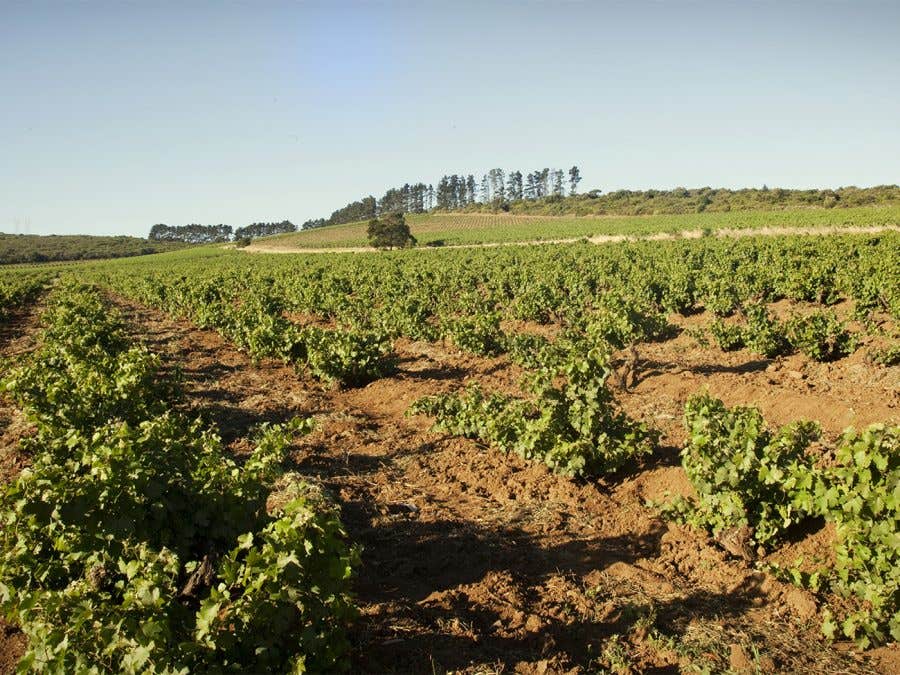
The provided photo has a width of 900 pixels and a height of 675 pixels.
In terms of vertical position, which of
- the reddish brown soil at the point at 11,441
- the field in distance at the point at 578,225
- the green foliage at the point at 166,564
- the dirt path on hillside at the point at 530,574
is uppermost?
the field in distance at the point at 578,225

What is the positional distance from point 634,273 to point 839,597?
17794mm

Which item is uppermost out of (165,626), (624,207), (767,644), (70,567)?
(624,207)

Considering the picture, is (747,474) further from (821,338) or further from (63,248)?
(63,248)

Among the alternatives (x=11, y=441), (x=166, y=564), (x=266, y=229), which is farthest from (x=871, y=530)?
(x=266, y=229)

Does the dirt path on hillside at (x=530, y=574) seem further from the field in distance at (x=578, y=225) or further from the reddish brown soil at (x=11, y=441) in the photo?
the field in distance at (x=578, y=225)

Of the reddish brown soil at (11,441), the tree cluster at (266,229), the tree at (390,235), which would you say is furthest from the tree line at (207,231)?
the reddish brown soil at (11,441)

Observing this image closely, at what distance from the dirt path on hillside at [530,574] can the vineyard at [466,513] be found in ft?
0.09

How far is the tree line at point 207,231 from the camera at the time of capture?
152625 mm

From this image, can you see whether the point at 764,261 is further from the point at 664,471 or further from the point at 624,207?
the point at 624,207

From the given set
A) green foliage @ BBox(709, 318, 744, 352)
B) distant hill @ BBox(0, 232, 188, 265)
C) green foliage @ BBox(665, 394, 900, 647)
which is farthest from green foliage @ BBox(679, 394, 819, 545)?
distant hill @ BBox(0, 232, 188, 265)

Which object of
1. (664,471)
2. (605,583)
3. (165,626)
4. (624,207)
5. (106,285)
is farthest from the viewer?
(624,207)

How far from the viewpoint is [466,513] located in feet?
22.1

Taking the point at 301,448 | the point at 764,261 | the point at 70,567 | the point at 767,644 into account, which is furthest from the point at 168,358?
the point at 764,261

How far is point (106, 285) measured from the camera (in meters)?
44.2
